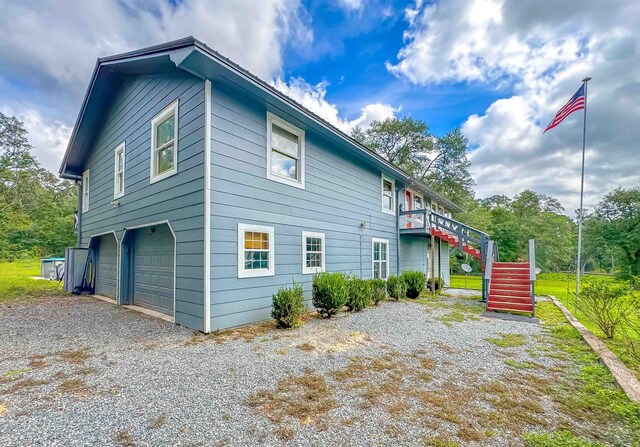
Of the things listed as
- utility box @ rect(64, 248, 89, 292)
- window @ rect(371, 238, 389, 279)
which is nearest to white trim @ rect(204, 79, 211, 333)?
window @ rect(371, 238, 389, 279)

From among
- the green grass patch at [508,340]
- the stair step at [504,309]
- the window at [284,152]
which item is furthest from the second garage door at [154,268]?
the stair step at [504,309]

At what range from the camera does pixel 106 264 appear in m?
9.91

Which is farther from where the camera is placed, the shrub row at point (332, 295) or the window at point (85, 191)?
the window at point (85, 191)

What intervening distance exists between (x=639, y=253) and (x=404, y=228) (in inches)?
903

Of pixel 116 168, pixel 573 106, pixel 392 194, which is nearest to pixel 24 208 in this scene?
pixel 116 168

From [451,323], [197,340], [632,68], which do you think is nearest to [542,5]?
[632,68]

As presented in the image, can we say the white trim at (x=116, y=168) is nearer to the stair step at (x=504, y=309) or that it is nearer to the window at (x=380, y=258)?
the window at (x=380, y=258)

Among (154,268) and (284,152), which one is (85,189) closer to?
(154,268)

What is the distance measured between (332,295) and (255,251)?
2062mm

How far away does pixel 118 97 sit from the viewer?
344 inches

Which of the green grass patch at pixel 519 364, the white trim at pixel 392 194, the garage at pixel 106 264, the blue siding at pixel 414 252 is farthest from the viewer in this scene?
the blue siding at pixel 414 252

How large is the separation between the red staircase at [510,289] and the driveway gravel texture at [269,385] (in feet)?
6.68

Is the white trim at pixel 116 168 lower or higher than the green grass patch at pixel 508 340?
higher

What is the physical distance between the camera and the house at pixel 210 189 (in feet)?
17.6
